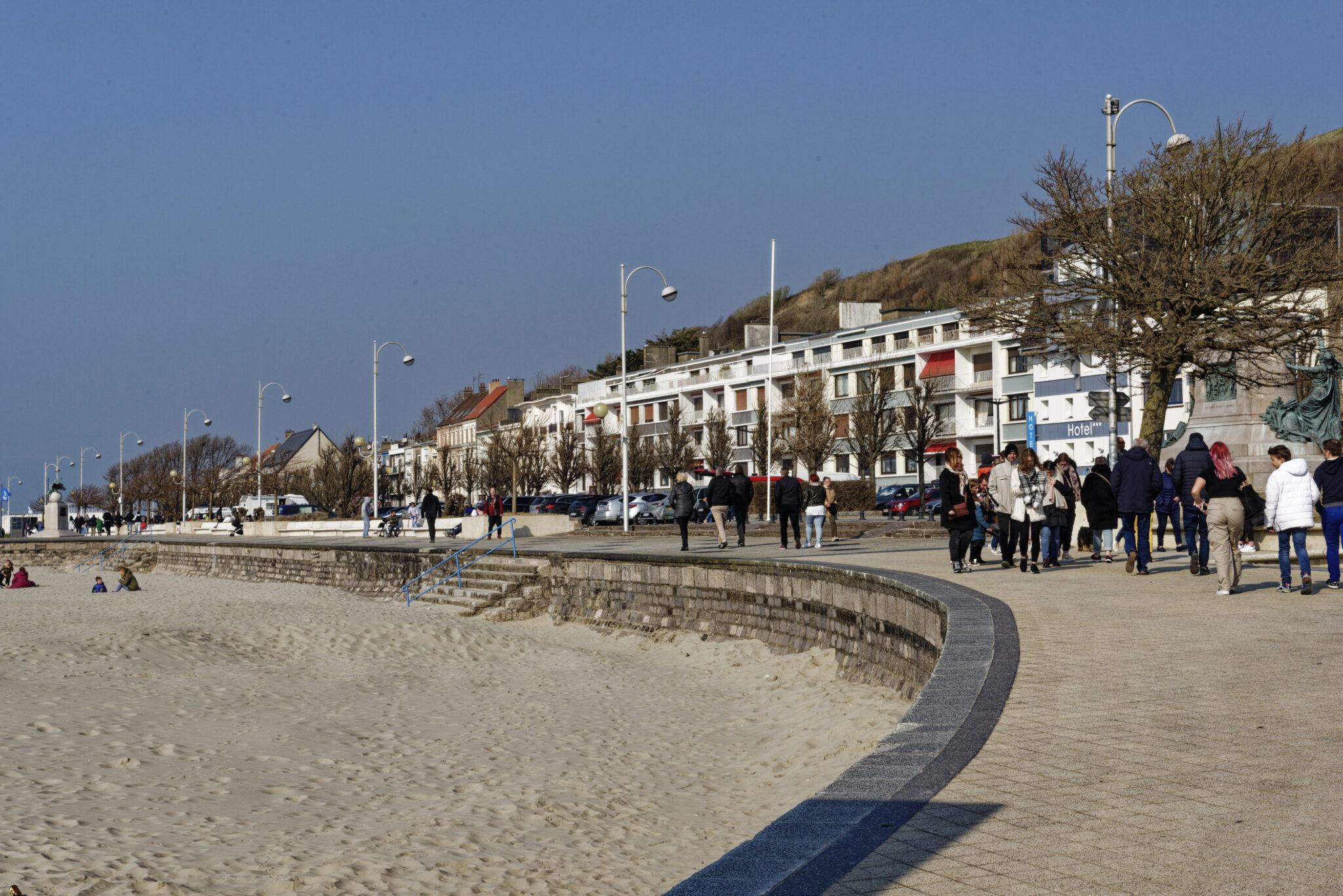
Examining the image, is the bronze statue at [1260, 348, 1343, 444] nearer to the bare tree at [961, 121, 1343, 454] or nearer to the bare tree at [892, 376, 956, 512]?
the bare tree at [961, 121, 1343, 454]

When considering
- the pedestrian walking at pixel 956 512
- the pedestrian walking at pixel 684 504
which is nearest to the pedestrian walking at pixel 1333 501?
the pedestrian walking at pixel 956 512

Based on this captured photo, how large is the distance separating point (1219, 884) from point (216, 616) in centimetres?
2444

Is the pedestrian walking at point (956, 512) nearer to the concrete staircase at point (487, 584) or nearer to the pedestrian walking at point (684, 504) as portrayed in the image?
the pedestrian walking at point (684, 504)

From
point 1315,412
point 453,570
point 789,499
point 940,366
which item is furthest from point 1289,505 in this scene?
point 940,366

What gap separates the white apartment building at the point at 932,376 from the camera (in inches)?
2468

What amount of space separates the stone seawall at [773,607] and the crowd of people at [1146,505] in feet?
5.87

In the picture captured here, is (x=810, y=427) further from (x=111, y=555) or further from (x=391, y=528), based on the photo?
(x=111, y=555)

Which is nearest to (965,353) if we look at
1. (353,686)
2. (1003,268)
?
(1003,268)

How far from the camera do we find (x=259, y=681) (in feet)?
55.3

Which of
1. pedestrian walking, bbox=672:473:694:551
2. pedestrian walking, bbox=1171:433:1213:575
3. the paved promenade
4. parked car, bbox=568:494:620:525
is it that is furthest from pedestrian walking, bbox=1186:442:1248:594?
parked car, bbox=568:494:620:525

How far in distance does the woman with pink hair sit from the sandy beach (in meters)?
3.64

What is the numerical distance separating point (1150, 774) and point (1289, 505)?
26.8ft

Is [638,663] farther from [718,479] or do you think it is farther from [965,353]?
[965,353]

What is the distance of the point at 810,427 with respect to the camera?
198 ft
